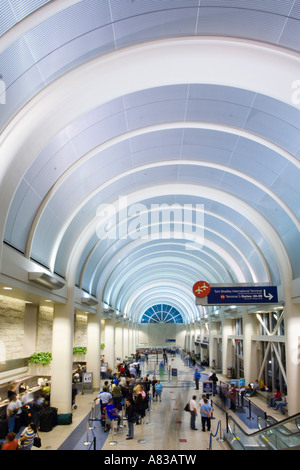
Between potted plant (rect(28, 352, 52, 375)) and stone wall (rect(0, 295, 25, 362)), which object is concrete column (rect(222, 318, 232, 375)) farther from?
stone wall (rect(0, 295, 25, 362))

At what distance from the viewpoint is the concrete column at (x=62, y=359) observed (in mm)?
16312

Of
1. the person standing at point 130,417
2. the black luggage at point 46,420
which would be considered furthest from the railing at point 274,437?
the black luggage at point 46,420

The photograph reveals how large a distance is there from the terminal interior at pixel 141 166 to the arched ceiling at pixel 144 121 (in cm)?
5

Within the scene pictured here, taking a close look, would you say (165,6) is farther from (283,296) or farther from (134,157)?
(283,296)

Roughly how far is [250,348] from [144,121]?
18.2 metres

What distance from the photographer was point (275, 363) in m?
22.6

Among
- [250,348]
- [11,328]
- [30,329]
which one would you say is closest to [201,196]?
→ [30,329]

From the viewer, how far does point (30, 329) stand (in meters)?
19.3

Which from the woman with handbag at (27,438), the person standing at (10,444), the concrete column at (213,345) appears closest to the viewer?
the person standing at (10,444)

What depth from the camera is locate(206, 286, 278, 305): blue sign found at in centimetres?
1812

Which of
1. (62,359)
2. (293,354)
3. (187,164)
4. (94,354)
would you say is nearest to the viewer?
(62,359)

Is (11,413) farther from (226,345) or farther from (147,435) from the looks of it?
(226,345)

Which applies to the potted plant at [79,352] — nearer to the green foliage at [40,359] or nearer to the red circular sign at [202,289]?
the green foliage at [40,359]
